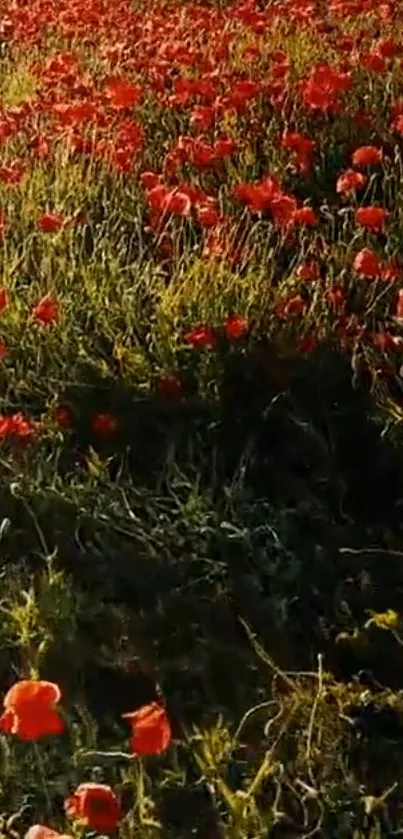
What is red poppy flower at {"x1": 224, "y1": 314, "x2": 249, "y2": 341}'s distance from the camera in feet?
10.0

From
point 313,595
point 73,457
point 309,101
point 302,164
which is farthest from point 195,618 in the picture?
point 309,101

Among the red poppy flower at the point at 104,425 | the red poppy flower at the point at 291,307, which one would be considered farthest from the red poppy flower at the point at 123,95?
the red poppy flower at the point at 104,425

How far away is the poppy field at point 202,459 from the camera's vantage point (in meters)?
2.08

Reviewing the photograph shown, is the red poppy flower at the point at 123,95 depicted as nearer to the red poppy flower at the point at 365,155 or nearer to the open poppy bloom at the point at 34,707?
the red poppy flower at the point at 365,155

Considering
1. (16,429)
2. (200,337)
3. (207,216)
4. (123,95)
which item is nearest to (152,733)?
(16,429)

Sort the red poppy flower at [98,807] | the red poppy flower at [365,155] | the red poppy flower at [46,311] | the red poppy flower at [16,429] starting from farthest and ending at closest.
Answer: the red poppy flower at [365,155]
the red poppy flower at [46,311]
the red poppy flower at [16,429]
the red poppy flower at [98,807]

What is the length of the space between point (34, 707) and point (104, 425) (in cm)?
114

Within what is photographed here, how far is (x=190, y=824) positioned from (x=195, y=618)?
48cm

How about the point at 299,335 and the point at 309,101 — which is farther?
the point at 309,101

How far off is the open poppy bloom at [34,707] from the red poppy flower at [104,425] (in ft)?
3.70

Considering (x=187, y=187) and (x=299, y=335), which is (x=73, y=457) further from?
(x=187, y=187)

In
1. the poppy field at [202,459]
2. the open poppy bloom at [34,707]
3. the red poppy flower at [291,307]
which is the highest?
the open poppy bloom at [34,707]

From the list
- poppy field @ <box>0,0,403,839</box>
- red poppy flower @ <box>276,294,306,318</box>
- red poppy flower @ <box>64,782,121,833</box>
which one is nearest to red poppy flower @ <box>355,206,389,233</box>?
poppy field @ <box>0,0,403,839</box>

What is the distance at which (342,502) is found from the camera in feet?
9.12
